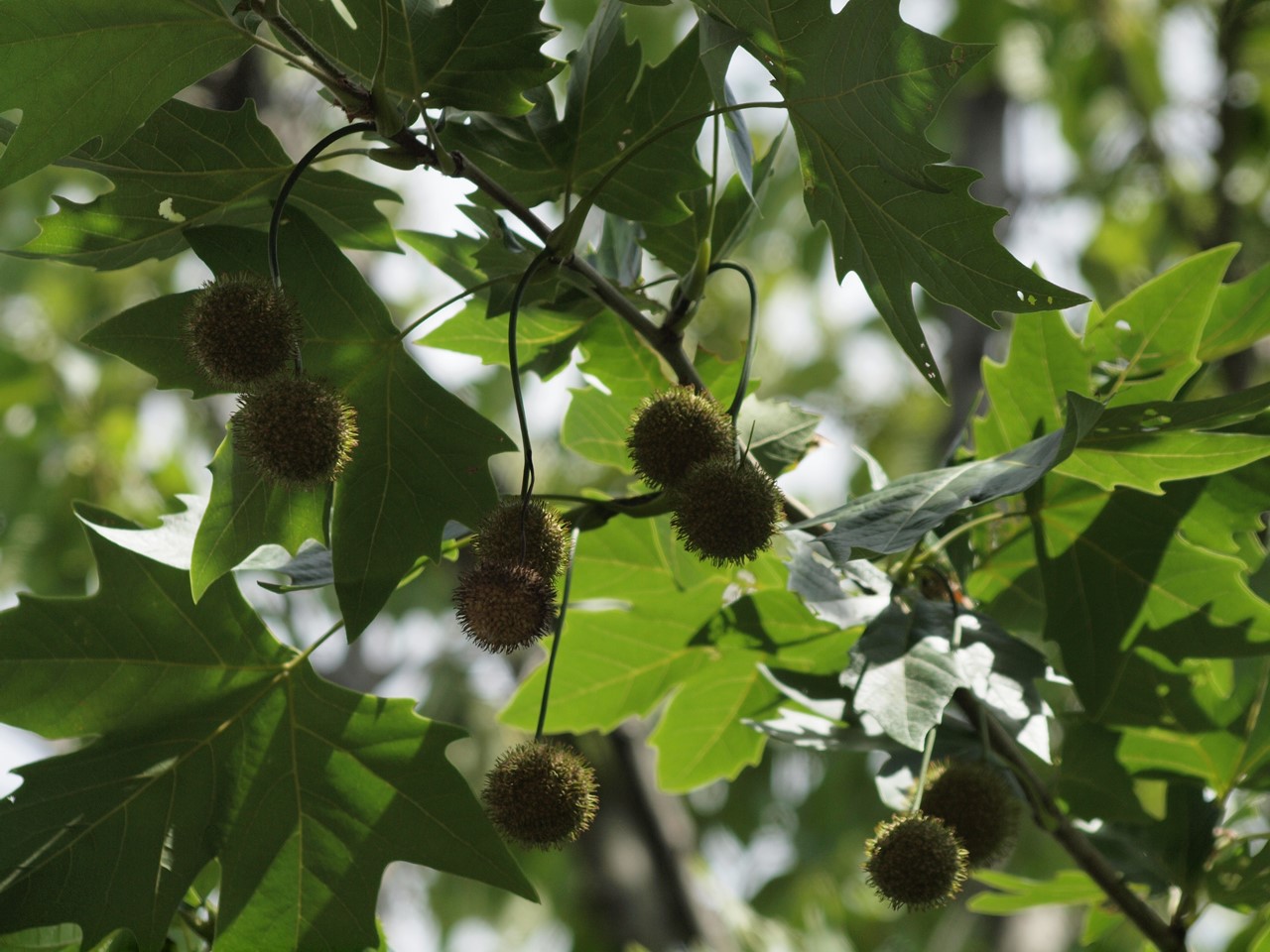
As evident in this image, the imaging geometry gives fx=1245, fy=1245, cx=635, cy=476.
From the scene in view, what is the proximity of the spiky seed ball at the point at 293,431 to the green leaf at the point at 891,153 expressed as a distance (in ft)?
2.51

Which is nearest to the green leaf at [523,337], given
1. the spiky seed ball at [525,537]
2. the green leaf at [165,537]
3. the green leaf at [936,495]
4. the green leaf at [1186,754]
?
the spiky seed ball at [525,537]

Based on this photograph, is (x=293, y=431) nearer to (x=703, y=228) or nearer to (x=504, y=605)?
(x=504, y=605)

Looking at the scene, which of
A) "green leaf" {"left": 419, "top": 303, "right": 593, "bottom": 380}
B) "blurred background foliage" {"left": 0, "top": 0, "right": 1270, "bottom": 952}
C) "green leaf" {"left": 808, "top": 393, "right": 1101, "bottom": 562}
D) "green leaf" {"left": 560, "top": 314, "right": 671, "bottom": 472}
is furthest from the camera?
"blurred background foliage" {"left": 0, "top": 0, "right": 1270, "bottom": 952}

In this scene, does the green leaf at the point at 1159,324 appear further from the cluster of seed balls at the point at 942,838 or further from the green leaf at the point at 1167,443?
the cluster of seed balls at the point at 942,838

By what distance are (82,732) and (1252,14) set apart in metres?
5.60

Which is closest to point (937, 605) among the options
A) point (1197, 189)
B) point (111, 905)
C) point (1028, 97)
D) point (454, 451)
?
point (454, 451)

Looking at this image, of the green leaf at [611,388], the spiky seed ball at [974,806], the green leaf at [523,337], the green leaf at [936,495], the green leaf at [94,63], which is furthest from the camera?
the green leaf at [611,388]

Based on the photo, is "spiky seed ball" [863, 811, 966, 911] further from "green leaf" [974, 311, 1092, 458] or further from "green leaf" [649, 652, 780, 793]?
"green leaf" [974, 311, 1092, 458]

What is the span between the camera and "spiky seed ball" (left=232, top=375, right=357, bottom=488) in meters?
1.66

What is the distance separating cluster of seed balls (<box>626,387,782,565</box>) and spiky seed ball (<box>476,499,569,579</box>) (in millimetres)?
178

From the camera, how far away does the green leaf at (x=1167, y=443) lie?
1.91 m

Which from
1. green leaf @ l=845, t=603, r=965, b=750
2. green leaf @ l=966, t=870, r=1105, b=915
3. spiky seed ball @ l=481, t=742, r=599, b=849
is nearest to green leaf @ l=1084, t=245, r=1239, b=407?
green leaf @ l=845, t=603, r=965, b=750

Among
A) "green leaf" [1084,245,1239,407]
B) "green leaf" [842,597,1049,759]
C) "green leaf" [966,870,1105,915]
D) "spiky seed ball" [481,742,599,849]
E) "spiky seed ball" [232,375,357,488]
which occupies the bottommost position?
"green leaf" [966,870,1105,915]

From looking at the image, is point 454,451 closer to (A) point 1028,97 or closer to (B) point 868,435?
(B) point 868,435
